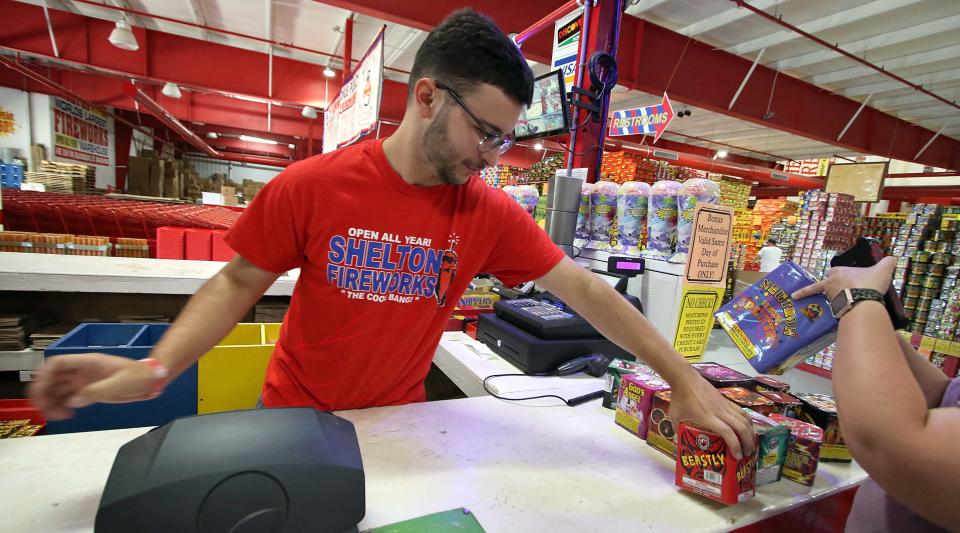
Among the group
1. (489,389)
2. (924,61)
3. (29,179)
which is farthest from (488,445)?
(29,179)

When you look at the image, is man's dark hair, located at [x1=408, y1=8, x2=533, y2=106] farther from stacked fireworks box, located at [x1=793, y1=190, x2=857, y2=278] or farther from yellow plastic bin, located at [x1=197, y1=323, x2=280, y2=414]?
stacked fireworks box, located at [x1=793, y1=190, x2=857, y2=278]

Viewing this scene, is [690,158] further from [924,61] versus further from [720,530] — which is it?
[720,530]

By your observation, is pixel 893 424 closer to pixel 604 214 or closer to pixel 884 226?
pixel 604 214

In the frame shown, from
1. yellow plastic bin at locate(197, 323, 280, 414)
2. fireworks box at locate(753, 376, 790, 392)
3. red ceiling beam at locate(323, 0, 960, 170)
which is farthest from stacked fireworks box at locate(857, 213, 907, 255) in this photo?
yellow plastic bin at locate(197, 323, 280, 414)

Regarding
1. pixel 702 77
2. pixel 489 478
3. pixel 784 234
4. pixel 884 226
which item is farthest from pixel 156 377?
pixel 784 234

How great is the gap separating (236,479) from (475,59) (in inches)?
36.3

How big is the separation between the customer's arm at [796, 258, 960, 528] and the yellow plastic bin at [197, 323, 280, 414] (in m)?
1.84

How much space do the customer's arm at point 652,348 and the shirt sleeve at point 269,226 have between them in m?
0.71

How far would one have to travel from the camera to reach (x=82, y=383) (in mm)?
702

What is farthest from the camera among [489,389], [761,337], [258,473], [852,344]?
[489,389]

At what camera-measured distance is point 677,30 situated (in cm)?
538

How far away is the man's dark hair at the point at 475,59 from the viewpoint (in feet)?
3.22

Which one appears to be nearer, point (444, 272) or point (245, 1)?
point (444, 272)

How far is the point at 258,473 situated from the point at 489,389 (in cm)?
89
